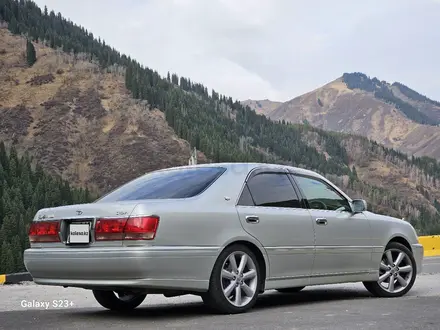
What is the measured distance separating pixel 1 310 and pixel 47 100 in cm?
11134

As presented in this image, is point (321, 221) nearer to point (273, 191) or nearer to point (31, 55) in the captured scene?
point (273, 191)

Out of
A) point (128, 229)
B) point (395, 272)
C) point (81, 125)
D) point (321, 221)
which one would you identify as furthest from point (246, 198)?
point (81, 125)

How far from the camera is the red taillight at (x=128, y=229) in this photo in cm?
589

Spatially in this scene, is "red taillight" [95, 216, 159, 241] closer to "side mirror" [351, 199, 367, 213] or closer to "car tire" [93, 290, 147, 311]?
"car tire" [93, 290, 147, 311]

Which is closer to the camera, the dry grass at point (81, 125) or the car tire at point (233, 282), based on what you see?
the car tire at point (233, 282)

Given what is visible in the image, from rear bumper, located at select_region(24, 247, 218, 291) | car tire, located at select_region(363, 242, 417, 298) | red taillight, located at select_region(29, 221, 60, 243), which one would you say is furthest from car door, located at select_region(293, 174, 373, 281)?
red taillight, located at select_region(29, 221, 60, 243)

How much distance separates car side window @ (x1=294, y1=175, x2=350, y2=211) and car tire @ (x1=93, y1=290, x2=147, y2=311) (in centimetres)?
197

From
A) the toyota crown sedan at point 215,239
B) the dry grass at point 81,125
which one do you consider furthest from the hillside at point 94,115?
the toyota crown sedan at point 215,239

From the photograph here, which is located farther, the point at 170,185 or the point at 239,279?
the point at 170,185

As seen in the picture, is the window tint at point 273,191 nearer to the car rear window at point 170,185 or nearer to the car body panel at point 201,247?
the car body panel at point 201,247

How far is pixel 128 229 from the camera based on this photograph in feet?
19.4

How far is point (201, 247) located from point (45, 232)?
1.42 metres

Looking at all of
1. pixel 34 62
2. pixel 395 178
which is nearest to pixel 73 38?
pixel 34 62

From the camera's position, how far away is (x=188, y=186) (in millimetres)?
6672
